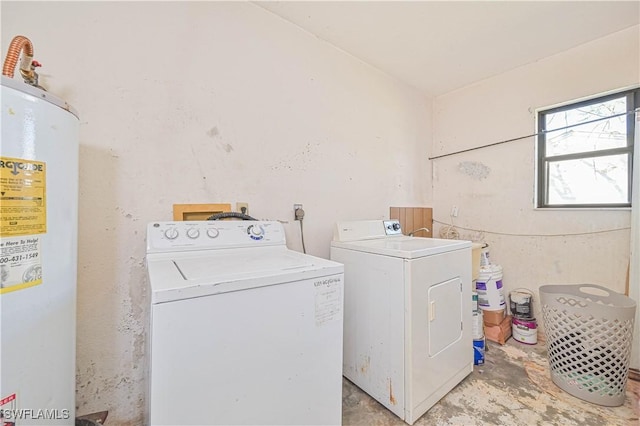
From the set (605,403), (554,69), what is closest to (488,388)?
(605,403)

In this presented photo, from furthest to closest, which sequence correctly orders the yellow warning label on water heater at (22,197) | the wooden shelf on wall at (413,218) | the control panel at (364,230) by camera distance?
the wooden shelf on wall at (413,218), the control panel at (364,230), the yellow warning label on water heater at (22,197)

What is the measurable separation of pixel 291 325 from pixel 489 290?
204 centimetres

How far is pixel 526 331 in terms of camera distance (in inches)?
85.8

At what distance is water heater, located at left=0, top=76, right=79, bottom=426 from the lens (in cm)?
73

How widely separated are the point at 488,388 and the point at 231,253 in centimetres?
176

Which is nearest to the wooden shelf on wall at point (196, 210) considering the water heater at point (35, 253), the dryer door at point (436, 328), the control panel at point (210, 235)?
the control panel at point (210, 235)

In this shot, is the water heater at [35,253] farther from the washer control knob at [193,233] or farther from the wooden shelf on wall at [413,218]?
the wooden shelf on wall at [413,218]

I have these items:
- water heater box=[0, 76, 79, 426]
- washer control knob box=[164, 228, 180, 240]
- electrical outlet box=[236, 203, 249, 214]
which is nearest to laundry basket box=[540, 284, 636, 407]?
electrical outlet box=[236, 203, 249, 214]

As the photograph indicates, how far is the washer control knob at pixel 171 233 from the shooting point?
124cm

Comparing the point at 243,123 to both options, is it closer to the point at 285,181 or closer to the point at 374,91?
the point at 285,181

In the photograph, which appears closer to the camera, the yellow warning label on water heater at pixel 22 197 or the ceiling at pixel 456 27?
the yellow warning label on water heater at pixel 22 197

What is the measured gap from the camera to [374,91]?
2385 mm

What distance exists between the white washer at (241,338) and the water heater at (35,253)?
0.30m

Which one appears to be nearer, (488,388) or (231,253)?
(231,253)
